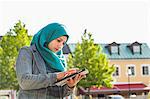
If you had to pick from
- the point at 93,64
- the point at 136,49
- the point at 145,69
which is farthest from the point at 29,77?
the point at 145,69

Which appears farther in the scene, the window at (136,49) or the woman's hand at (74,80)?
the window at (136,49)

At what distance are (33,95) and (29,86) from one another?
0.21ft

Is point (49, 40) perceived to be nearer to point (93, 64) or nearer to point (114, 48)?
point (93, 64)

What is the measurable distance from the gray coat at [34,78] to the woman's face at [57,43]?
0.25 ft

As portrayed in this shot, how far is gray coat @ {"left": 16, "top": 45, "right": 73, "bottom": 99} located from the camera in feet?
6.49

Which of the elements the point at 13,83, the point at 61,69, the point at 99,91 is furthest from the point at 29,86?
the point at 99,91

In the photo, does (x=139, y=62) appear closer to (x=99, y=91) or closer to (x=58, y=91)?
(x=99, y=91)

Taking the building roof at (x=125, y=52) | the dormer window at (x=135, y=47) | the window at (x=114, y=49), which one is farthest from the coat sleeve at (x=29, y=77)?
the dormer window at (x=135, y=47)

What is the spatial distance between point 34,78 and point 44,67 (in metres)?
0.12

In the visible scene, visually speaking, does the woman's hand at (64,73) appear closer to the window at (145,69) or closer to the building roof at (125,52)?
the building roof at (125,52)

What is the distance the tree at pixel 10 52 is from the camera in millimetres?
23438

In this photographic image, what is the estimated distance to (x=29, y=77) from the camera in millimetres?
1979

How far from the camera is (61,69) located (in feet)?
6.95

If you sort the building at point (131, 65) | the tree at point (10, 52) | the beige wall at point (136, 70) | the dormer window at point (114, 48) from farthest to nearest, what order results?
the dormer window at point (114, 48)
the beige wall at point (136, 70)
the building at point (131, 65)
the tree at point (10, 52)
